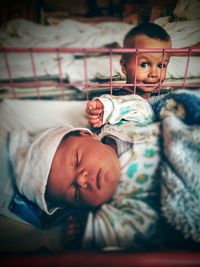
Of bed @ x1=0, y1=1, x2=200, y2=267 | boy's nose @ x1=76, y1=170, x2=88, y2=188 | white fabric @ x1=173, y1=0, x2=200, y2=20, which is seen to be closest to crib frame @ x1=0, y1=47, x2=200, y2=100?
bed @ x1=0, y1=1, x2=200, y2=267

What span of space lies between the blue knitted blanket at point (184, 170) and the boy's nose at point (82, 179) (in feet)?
0.70

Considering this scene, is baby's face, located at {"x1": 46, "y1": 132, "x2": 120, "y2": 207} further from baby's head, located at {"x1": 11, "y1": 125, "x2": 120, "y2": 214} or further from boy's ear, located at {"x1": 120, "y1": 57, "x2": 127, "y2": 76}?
boy's ear, located at {"x1": 120, "y1": 57, "x2": 127, "y2": 76}

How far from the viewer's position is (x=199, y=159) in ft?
2.37

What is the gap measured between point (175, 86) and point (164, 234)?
0.44m

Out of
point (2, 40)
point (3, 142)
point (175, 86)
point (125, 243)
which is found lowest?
point (125, 243)

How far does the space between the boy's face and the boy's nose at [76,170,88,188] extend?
31 centimetres

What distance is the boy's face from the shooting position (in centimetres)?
79

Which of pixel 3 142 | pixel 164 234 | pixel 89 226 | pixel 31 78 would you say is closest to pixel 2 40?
pixel 31 78

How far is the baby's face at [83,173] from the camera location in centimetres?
74

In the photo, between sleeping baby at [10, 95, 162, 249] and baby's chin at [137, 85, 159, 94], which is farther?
baby's chin at [137, 85, 159, 94]

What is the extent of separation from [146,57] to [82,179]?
404mm

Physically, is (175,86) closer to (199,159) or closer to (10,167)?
(199,159)

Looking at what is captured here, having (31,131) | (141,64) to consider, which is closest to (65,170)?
(31,131)

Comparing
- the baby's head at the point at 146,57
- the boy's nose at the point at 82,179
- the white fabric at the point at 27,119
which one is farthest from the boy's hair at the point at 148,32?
the boy's nose at the point at 82,179
